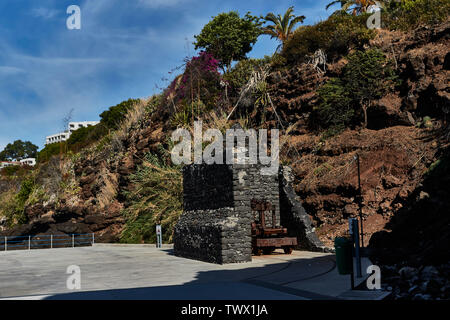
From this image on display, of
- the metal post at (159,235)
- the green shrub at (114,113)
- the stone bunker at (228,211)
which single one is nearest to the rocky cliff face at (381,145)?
the stone bunker at (228,211)

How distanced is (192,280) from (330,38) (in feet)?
58.7

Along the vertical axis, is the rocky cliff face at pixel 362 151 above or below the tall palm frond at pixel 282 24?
below

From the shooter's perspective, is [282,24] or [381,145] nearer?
[381,145]

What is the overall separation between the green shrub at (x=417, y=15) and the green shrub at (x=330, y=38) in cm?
147

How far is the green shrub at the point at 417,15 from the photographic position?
20359 mm

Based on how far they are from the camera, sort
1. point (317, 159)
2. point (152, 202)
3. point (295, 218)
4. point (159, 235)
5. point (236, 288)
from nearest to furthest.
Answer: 1. point (236, 288)
2. point (295, 218)
3. point (317, 159)
4. point (159, 235)
5. point (152, 202)

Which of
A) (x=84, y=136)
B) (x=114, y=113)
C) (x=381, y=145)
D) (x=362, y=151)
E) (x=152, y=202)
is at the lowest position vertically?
(x=152, y=202)

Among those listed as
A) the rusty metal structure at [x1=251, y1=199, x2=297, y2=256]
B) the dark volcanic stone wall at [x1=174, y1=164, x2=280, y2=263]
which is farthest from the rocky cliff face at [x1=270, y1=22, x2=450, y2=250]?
the dark volcanic stone wall at [x1=174, y1=164, x2=280, y2=263]

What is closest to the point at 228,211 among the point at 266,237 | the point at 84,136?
the point at 266,237

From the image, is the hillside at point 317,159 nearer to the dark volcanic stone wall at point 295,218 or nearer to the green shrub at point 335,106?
the green shrub at point 335,106

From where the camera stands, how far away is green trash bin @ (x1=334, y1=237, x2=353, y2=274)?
721 centimetres

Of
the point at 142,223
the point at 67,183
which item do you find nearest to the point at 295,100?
the point at 142,223

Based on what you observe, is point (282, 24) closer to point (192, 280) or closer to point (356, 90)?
point (356, 90)

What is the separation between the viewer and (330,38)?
75.3ft
